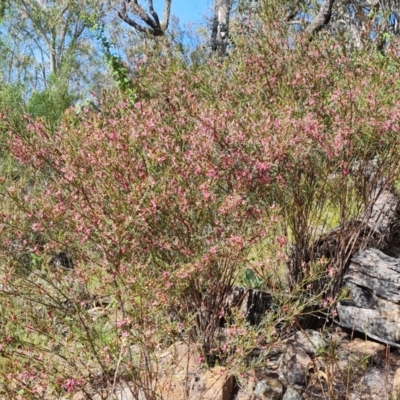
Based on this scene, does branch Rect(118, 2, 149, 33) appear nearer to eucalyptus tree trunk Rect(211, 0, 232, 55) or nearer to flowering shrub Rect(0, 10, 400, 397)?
eucalyptus tree trunk Rect(211, 0, 232, 55)

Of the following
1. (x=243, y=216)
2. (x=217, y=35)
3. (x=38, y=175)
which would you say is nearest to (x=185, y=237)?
(x=243, y=216)

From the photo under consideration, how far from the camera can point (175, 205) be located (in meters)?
3.59

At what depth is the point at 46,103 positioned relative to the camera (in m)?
12.3

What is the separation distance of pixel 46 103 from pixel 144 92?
7.21 m

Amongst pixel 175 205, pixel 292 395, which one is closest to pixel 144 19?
pixel 175 205

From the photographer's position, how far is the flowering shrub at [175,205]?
9.89 ft

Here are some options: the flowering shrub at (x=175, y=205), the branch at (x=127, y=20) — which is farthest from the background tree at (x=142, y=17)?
the flowering shrub at (x=175, y=205)

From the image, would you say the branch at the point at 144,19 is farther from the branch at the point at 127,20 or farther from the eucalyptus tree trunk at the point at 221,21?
the eucalyptus tree trunk at the point at 221,21

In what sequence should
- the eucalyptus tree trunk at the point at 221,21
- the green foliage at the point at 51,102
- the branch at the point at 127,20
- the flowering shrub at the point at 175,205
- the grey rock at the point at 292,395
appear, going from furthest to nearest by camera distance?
the branch at the point at 127,20 < the eucalyptus tree trunk at the point at 221,21 < the green foliage at the point at 51,102 < the grey rock at the point at 292,395 < the flowering shrub at the point at 175,205

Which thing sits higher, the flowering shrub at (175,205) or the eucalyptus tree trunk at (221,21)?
the eucalyptus tree trunk at (221,21)

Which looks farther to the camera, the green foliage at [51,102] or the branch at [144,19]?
the branch at [144,19]

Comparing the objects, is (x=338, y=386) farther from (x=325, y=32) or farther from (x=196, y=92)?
(x=325, y=32)

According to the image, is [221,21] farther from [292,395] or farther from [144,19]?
[292,395]

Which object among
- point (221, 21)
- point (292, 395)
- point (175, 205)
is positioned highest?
point (221, 21)
